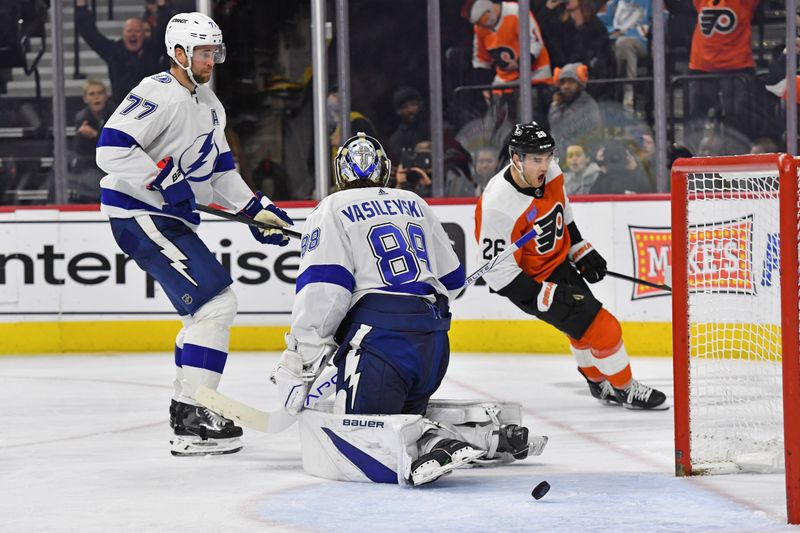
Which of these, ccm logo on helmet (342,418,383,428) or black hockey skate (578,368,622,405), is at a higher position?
ccm logo on helmet (342,418,383,428)

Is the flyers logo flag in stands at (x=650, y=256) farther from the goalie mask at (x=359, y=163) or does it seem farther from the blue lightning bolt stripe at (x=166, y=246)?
A: the goalie mask at (x=359, y=163)

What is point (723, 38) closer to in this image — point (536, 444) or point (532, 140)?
point (532, 140)

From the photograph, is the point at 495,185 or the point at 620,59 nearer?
the point at 495,185

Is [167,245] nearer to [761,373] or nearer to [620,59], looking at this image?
[761,373]

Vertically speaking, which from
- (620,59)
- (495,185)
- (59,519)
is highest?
(620,59)

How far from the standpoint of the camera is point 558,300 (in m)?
4.80

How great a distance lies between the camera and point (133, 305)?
721 centimetres

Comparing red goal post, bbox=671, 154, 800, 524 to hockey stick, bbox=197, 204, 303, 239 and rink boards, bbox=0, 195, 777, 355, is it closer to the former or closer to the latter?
hockey stick, bbox=197, 204, 303, 239

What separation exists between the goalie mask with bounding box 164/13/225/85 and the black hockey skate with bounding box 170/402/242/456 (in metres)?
1.02

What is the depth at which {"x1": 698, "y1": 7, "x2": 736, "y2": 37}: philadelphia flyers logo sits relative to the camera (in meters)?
7.40

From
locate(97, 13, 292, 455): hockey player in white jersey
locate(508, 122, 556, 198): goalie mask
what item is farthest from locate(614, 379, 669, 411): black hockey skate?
locate(97, 13, 292, 455): hockey player in white jersey

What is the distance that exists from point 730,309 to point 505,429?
4.18 ft

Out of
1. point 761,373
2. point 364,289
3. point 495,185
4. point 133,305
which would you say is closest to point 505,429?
point 364,289

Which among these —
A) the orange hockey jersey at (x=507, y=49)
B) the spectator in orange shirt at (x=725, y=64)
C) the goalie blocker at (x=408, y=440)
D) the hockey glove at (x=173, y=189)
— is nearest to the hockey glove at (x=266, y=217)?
the hockey glove at (x=173, y=189)
